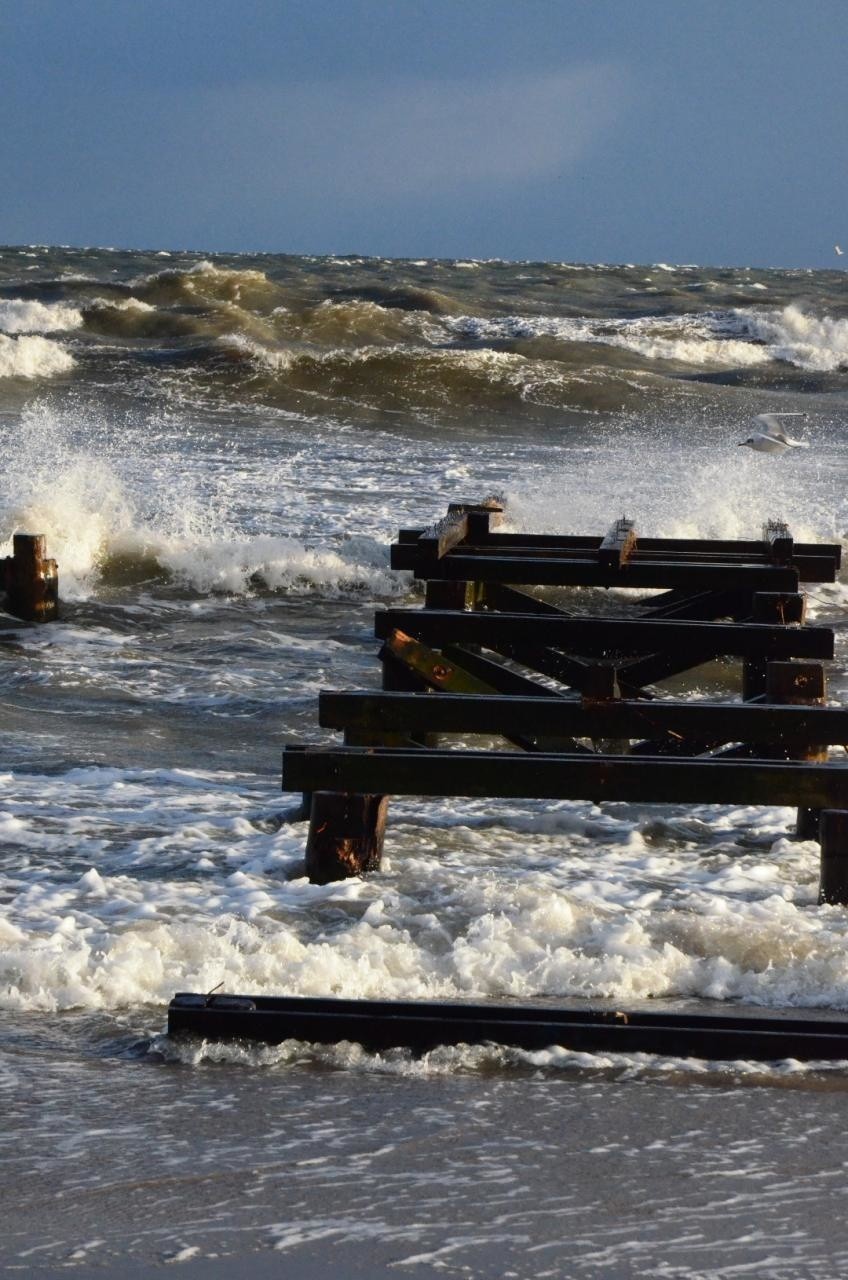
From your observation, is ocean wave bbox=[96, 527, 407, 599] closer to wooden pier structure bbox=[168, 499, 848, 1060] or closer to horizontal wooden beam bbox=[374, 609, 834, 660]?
wooden pier structure bbox=[168, 499, 848, 1060]

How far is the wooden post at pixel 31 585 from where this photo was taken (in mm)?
10281

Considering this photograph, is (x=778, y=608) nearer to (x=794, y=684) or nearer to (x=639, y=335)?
(x=794, y=684)

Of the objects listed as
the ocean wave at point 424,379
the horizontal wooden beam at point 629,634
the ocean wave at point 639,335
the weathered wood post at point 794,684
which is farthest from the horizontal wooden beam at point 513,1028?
the ocean wave at point 639,335

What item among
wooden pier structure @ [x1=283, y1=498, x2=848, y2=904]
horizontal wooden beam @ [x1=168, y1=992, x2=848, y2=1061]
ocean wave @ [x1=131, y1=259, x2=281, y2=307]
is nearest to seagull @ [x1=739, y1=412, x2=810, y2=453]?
wooden pier structure @ [x1=283, y1=498, x2=848, y2=904]

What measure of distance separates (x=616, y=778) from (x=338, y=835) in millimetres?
903

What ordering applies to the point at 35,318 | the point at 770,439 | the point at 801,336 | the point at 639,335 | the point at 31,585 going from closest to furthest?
the point at 31,585 → the point at 770,439 → the point at 35,318 → the point at 639,335 → the point at 801,336

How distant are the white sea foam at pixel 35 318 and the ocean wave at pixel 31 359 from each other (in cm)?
443

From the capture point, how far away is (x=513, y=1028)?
151 inches

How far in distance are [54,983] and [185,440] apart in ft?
52.1

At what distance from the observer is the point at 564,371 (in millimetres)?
28891

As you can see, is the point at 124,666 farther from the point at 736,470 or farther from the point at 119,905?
the point at 736,470

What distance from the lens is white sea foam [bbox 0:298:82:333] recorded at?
32500 mm

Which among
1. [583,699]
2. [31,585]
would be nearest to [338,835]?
[583,699]

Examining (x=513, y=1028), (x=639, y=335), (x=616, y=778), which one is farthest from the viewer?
(x=639, y=335)
